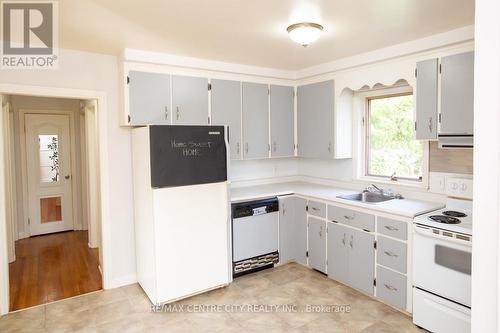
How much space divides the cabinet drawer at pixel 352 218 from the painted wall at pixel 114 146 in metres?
2.14

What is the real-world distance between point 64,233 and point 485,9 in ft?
19.7

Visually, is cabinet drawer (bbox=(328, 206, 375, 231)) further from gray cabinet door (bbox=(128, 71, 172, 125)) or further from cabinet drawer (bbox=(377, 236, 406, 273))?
gray cabinet door (bbox=(128, 71, 172, 125))

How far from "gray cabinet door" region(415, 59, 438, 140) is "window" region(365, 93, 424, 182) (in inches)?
17.1

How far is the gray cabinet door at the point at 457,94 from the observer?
2586mm

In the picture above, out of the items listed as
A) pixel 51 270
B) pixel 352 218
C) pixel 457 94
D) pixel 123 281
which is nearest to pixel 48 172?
pixel 51 270

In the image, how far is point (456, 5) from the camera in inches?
86.6

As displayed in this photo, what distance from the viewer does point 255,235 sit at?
3.62m

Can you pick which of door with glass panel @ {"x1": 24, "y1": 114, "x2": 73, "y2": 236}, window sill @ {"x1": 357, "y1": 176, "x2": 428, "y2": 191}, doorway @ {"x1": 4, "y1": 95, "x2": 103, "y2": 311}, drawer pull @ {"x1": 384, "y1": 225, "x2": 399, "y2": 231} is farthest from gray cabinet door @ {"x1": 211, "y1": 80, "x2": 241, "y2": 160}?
door with glass panel @ {"x1": 24, "y1": 114, "x2": 73, "y2": 236}

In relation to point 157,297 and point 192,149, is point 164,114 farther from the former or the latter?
point 157,297

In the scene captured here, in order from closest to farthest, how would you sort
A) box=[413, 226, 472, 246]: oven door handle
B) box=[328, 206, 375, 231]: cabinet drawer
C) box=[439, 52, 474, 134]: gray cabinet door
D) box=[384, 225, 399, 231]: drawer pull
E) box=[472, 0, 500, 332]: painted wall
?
box=[472, 0, 500, 332]: painted wall < box=[413, 226, 472, 246]: oven door handle < box=[439, 52, 474, 134]: gray cabinet door < box=[384, 225, 399, 231]: drawer pull < box=[328, 206, 375, 231]: cabinet drawer

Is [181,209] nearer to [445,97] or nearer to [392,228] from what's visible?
[392,228]

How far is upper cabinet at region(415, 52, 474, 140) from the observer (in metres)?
2.60

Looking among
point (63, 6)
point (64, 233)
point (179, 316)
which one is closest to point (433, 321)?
point (179, 316)

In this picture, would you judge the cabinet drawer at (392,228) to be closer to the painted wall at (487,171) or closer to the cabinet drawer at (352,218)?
the cabinet drawer at (352,218)
